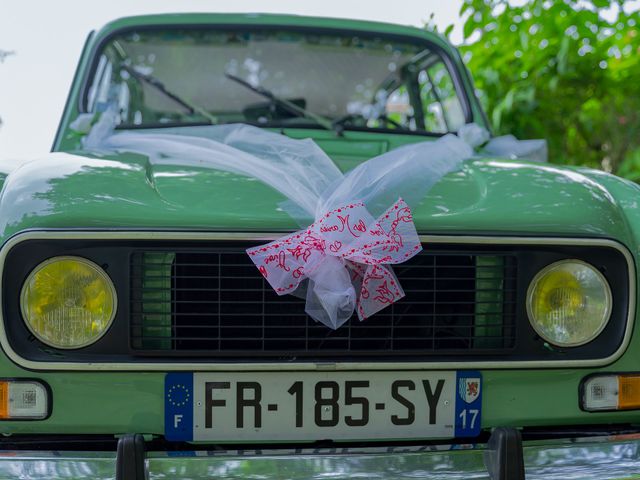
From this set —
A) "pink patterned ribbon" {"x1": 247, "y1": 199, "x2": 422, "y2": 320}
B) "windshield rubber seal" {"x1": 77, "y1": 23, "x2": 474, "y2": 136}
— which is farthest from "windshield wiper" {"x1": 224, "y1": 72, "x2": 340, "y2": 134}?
"pink patterned ribbon" {"x1": 247, "y1": 199, "x2": 422, "y2": 320}

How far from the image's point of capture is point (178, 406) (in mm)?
1959

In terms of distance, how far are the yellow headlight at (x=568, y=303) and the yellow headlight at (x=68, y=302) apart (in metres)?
1.11

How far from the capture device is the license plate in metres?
1.96

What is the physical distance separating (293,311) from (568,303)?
733 millimetres

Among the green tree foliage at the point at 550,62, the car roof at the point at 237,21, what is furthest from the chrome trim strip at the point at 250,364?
the green tree foliage at the point at 550,62

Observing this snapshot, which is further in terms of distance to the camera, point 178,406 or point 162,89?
point 162,89

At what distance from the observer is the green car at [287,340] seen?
6.31 feet

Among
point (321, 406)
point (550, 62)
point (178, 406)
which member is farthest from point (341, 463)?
point (550, 62)

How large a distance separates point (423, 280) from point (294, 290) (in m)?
0.35

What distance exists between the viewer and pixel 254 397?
1.97 m

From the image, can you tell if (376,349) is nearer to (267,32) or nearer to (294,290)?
(294,290)

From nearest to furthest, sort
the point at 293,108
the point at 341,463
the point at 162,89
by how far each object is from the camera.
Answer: the point at 341,463, the point at 293,108, the point at 162,89

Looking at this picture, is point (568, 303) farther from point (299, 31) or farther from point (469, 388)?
point (299, 31)

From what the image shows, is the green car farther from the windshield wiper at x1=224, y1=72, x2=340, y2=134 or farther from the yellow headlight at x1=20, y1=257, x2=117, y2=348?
the windshield wiper at x1=224, y1=72, x2=340, y2=134
